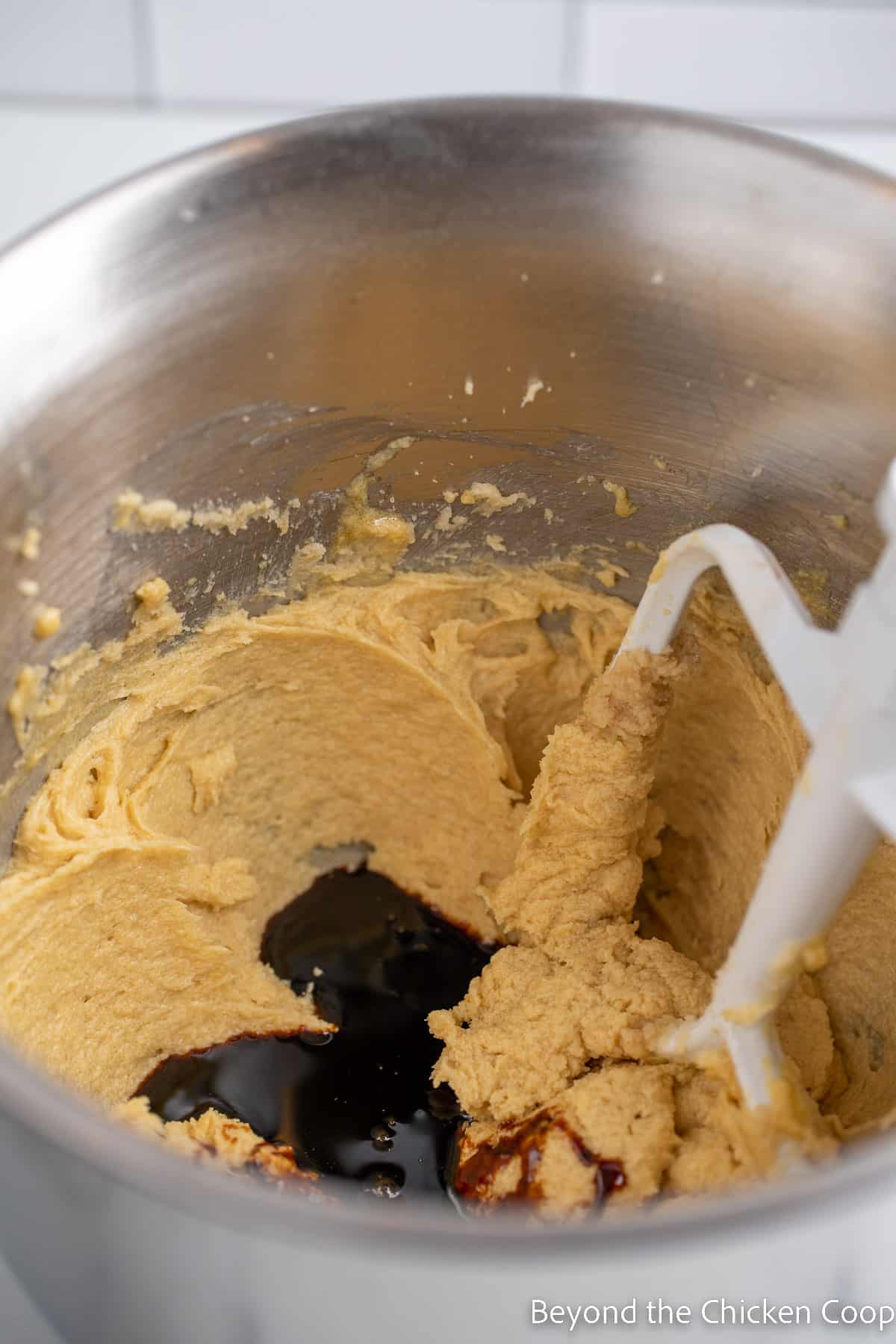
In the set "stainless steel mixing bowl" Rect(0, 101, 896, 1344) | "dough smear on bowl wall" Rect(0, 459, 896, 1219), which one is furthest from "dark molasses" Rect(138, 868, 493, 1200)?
"stainless steel mixing bowl" Rect(0, 101, 896, 1344)

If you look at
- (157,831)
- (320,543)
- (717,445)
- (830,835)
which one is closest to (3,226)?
(320,543)

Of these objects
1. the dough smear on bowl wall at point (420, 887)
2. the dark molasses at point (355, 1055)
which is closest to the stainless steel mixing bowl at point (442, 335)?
the dough smear on bowl wall at point (420, 887)

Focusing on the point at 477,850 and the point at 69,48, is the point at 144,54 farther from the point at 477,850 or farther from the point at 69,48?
the point at 477,850

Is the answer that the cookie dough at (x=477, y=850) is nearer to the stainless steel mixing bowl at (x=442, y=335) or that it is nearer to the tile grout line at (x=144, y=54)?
the stainless steel mixing bowl at (x=442, y=335)

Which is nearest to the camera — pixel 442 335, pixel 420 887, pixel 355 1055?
pixel 442 335

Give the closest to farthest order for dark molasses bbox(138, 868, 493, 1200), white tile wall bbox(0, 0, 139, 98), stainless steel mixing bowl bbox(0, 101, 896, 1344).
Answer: stainless steel mixing bowl bbox(0, 101, 896, 1344)
dark molasses bbox(138, 868, 493, 1200)
white tile wall bbox(0, 0, 139, 98)

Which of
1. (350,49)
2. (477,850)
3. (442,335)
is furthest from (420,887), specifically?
(350,49)

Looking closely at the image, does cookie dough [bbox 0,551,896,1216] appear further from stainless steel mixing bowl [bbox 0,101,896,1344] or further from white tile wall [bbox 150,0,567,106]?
white tile wall [bbox 150,0,567,106]
